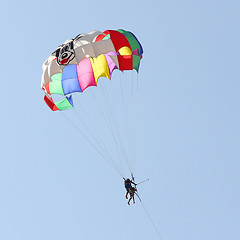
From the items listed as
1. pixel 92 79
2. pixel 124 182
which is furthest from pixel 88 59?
pixel 124 182

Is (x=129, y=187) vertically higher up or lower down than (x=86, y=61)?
lower down

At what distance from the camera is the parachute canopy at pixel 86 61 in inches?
1241

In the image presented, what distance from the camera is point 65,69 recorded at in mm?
31984

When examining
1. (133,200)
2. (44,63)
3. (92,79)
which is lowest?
(133,200)

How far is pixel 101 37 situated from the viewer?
31.8 m

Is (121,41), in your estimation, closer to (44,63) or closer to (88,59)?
(88,59)

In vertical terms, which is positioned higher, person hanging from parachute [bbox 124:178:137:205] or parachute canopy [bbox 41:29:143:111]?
parachute canopy [bbox 41:29:143:111]

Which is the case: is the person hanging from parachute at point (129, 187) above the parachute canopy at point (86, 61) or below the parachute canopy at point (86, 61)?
below

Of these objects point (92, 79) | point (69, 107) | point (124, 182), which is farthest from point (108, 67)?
point (124, 182)

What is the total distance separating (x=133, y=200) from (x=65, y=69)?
689 centimetres

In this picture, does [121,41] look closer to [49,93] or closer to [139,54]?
[139,54]

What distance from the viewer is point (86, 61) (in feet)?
105

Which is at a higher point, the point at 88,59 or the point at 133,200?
the point at 88,59

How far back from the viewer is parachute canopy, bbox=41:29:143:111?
31.5 m
